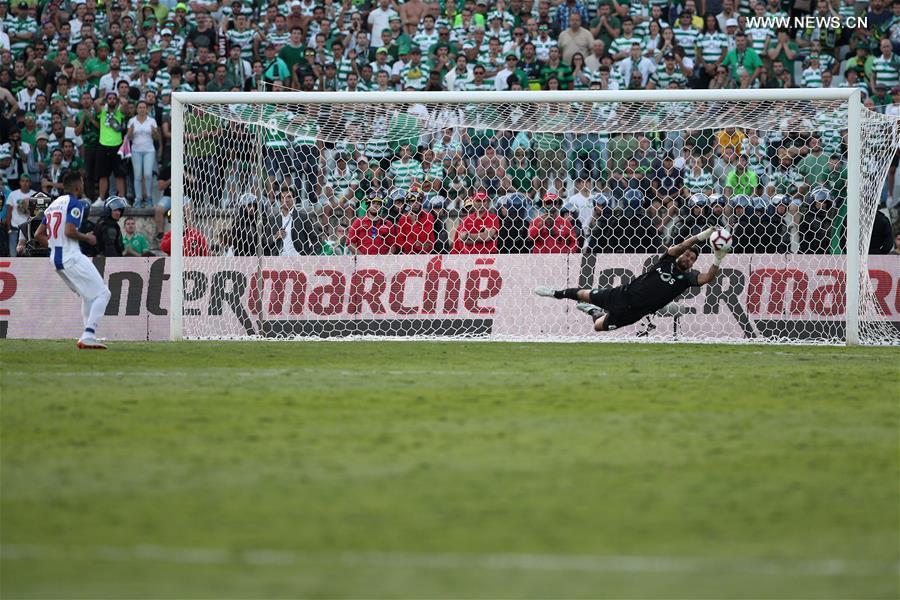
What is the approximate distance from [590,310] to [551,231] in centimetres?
186

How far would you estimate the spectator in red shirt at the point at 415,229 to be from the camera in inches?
709

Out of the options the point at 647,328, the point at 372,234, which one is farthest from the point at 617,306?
the point at 372,234

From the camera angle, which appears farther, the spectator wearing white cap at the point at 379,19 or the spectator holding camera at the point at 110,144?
the spectator wearing white cap at the point at 379,19

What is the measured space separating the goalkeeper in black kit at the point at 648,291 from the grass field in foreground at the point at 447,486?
13.6 feet

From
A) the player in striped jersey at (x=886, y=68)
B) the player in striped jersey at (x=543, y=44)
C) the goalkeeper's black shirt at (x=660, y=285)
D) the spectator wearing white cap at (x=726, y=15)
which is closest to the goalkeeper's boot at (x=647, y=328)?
the goalkeeper's black shirt at (x=660, y=285)

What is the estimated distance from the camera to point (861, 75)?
2116 centimetres

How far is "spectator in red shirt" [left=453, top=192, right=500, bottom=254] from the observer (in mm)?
17859

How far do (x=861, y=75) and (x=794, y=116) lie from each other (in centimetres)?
431

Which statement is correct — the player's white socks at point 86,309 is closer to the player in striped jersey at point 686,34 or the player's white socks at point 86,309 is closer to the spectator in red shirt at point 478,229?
the spectator in red shirt at point 478,229

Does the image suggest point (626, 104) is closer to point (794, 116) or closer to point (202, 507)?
point (794, 116)

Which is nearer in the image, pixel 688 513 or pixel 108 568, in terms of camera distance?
pixel 108 568

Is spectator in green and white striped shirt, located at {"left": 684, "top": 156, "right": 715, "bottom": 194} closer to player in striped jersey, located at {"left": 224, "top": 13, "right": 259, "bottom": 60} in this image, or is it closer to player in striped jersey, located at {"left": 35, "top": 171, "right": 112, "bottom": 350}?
player in striped jersey, located at {"left": 35, "top": 171, "right": 112, "bottom": 350}

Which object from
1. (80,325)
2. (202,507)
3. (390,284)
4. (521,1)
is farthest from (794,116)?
(202,507)

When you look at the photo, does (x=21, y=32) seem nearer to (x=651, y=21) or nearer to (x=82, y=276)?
(x=82, y=276)
